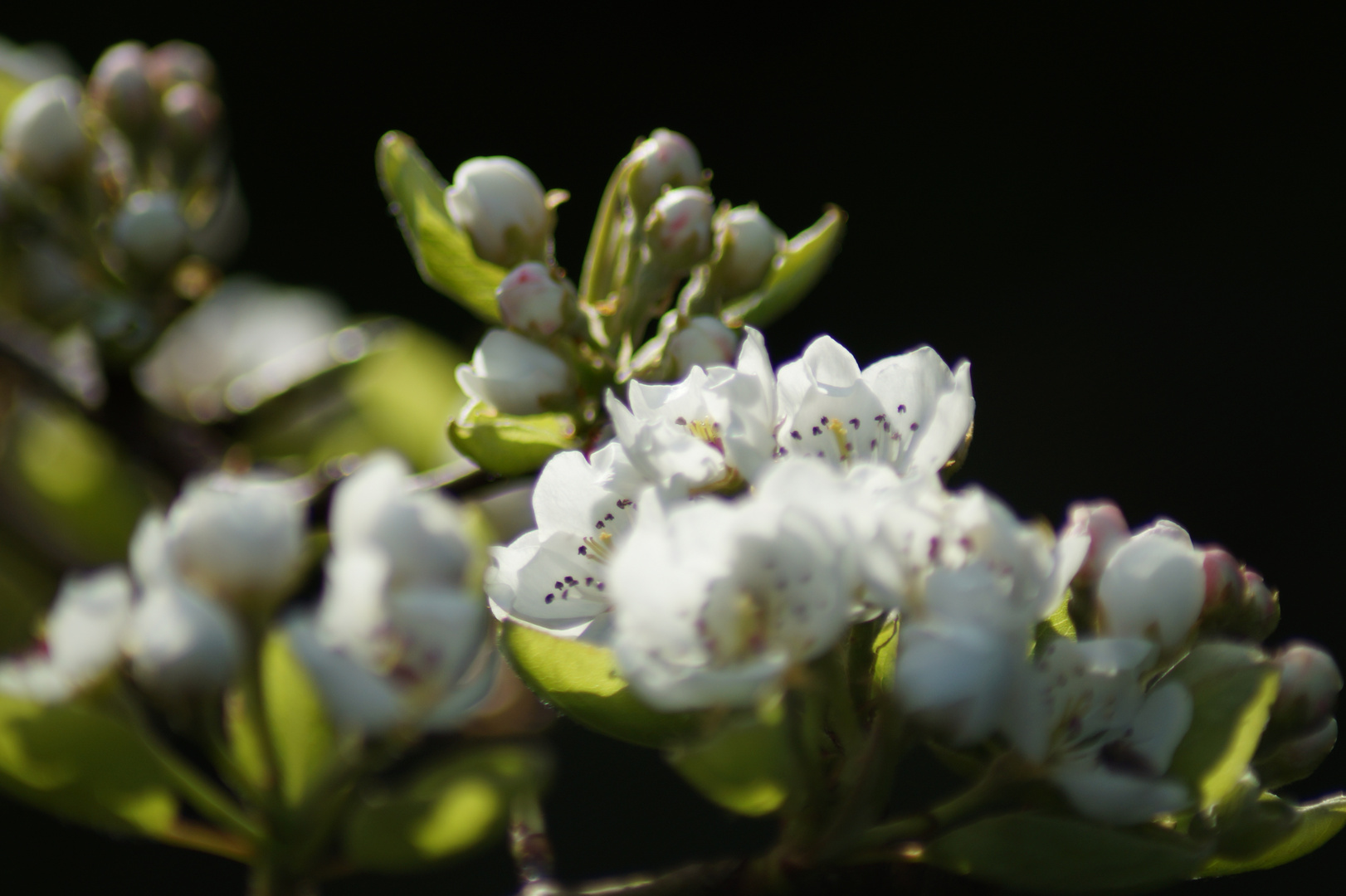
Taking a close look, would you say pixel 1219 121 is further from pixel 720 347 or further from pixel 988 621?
pixel 988 621

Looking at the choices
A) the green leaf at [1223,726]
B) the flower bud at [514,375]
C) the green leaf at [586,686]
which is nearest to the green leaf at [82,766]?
the green leaf at [586,686]

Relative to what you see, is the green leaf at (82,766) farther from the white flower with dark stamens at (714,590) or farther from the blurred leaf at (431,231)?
the blurred leaf at (431,231)

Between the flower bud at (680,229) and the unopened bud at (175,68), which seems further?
the unopened bud at (175,68)

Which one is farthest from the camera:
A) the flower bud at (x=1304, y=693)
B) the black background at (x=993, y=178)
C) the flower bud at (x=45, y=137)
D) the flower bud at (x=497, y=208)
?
the black background at (x=993, y=178)

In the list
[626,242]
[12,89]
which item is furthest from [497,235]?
[12,89]

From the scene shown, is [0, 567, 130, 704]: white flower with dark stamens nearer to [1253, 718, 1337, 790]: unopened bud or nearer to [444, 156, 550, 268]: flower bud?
[444, 156, 550, 268]: flower bud

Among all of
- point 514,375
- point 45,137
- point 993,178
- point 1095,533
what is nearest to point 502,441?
point 514,375

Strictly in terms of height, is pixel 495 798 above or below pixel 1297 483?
above

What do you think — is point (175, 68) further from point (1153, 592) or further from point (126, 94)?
point (1153, 592)
